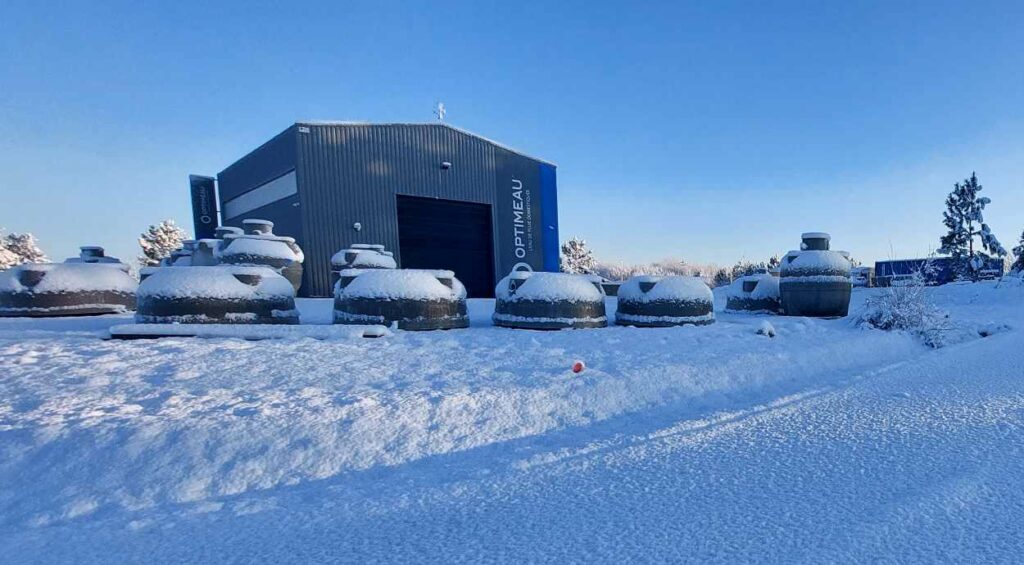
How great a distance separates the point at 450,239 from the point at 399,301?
41.0ft

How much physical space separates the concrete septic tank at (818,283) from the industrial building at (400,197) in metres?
11.7

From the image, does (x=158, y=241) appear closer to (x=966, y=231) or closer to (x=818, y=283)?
(x=818, y=283)

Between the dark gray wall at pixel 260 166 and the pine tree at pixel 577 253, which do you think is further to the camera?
the pine tree at pixel 577 253

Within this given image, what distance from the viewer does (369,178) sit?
16188 mm

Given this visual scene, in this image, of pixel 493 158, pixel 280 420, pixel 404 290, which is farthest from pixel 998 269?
pixel 280 420

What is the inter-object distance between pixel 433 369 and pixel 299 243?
1339cm

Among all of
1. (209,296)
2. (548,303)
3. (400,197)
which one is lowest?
(548,303)

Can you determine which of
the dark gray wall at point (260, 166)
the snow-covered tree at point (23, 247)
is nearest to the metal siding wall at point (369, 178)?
the dark gray wall at point (260, 166)

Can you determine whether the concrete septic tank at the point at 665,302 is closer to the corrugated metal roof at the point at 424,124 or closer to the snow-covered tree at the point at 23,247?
the corrugated metal roof at the point at 424,124

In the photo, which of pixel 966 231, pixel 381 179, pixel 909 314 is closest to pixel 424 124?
pixel 381 179

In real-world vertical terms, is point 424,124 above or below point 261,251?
above

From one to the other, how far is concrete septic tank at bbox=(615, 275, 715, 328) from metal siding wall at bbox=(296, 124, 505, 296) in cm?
1144

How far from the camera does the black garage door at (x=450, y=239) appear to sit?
17.3m

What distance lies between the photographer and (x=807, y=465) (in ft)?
7.15
